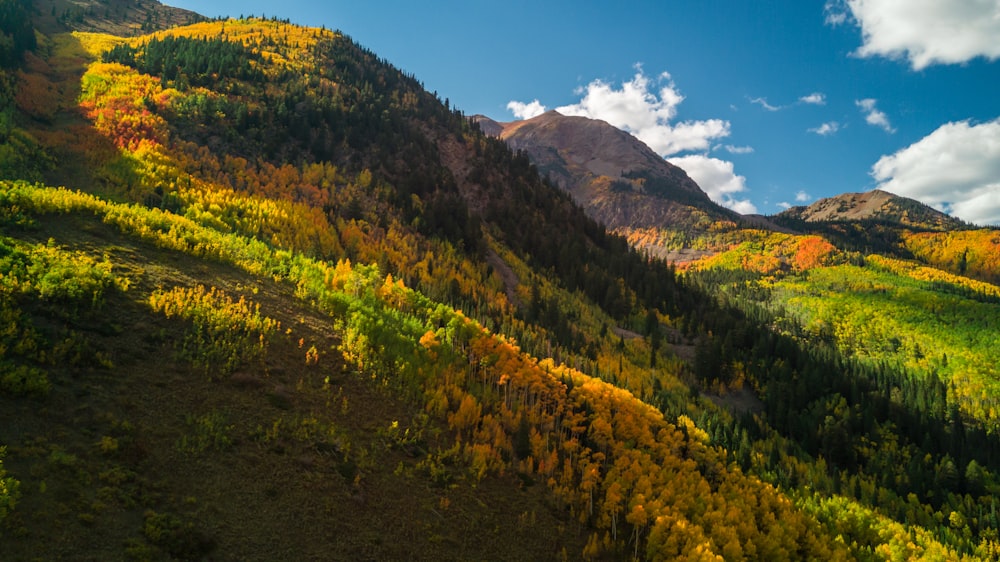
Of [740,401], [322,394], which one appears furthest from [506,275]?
[322,394]

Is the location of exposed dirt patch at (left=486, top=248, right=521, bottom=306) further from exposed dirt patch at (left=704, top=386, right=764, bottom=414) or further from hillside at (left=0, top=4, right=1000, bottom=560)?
exposed dirt patch at (left=704, top=386, right=764, bottom=414)

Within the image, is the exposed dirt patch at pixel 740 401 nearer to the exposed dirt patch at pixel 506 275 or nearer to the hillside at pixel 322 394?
the hillside at pixel 322 394

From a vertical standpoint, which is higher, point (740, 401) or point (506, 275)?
point (506, 275)

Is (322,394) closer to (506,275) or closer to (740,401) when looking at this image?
(506,275)

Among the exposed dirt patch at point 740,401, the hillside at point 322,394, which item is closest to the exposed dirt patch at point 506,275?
the hillside at point 322,394

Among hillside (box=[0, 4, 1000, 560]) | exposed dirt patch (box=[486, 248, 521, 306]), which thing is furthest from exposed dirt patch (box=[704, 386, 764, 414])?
exposed dirt patch (box=[486, 248, 521, 306])

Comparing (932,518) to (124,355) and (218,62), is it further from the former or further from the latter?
(218,62)

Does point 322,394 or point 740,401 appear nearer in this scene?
point 322,394

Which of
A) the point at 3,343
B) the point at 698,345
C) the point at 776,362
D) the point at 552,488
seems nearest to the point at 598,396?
the point at 552,488
